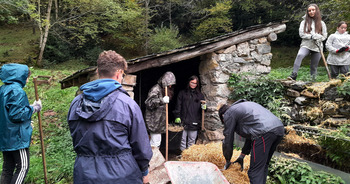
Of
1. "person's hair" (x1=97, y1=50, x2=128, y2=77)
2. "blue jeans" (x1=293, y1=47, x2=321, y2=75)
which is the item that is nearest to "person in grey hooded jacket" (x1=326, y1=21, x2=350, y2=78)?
"blue jeans" (x1=293, y1=47, x2=321, y2=75)

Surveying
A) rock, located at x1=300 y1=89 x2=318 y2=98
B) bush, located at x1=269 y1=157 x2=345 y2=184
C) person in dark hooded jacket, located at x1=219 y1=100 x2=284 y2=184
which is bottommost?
bush, located at x1=269 y1=157 x2=345 y2=184

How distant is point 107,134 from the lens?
5.95 ft

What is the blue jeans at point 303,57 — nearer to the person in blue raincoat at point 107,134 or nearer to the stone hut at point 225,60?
the stone hut at point 225,60

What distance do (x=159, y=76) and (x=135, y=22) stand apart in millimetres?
11462

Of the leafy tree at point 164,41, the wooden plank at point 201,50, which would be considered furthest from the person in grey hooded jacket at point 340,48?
the leafy tree at point 164,41

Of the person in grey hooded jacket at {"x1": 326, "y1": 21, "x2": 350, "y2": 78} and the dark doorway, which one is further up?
the person in grey hooded jacket at {"x1": 326, "y1": 21, "x2": 350, "y2": 78}

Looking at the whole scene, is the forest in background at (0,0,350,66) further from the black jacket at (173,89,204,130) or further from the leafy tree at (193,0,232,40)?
the black jacket at (173,89,204,130)

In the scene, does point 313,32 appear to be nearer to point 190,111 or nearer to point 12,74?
point 190,111

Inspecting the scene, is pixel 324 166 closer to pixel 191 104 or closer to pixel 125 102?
pixel 191 104

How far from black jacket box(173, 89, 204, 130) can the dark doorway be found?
1.57 meters

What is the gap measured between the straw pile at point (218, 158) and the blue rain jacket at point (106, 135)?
2113mm

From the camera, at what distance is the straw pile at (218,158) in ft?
11.7

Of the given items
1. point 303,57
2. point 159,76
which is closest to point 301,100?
point 303,57

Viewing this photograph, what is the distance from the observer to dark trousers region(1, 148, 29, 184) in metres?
2.99
